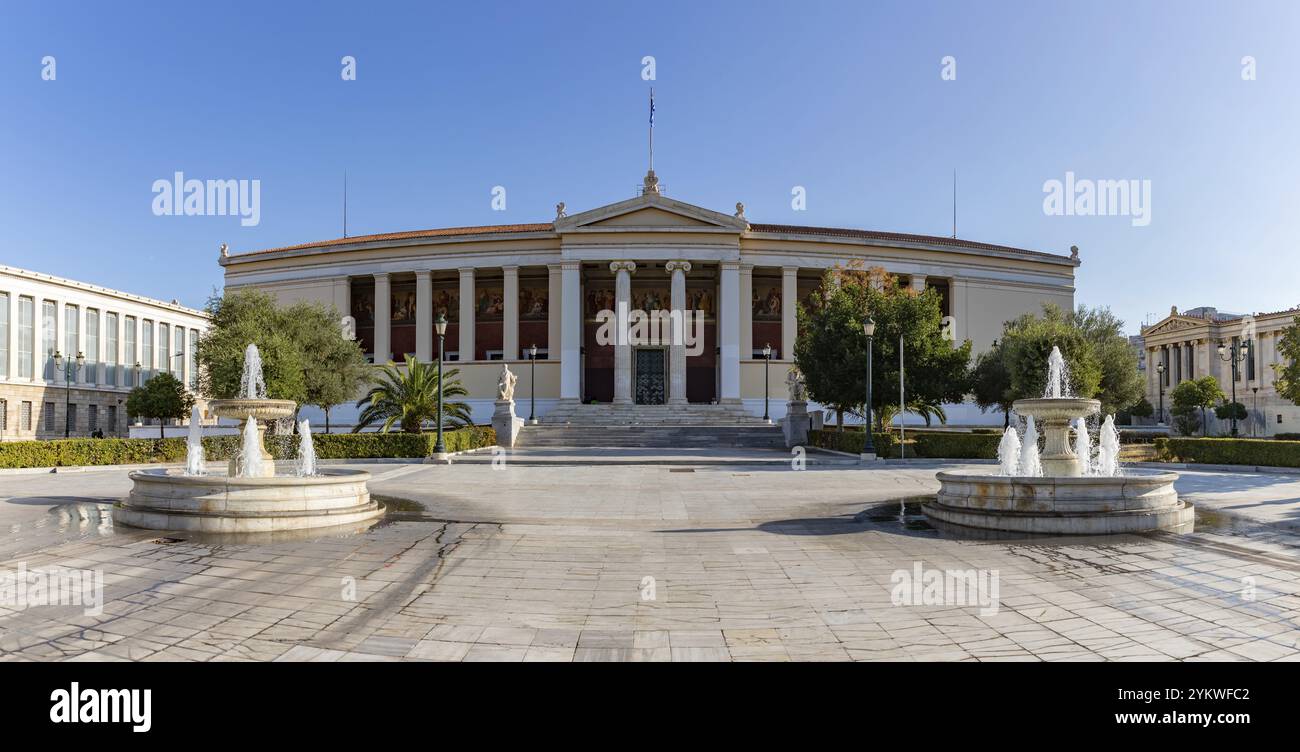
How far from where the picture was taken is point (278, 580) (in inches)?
265

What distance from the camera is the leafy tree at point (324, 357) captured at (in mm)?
32031

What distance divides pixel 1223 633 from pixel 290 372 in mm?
31306

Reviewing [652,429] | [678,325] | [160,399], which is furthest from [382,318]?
[652,429]

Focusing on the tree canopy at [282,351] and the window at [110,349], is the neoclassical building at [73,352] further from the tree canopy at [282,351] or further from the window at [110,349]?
the tree canopy at [282,351]

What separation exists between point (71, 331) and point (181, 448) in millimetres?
52416

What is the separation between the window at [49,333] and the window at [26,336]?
70cm

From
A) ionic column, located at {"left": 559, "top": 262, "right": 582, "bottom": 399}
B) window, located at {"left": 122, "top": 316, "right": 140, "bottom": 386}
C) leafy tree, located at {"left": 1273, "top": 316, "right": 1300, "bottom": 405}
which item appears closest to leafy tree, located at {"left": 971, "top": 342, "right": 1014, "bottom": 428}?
leafy tree, located at {"left": 1273, "top": 316, "right": 1300, "bottom": 405}

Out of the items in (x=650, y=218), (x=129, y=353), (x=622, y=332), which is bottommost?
(x=622, y=332)

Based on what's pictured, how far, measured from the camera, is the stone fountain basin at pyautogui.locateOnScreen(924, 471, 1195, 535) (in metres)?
9.51

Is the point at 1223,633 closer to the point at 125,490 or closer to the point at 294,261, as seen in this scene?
the point at 125,490

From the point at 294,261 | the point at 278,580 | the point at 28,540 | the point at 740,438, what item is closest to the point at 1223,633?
the point at 278,580

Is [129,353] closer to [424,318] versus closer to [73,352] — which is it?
[73,352]

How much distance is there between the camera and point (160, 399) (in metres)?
42.7
